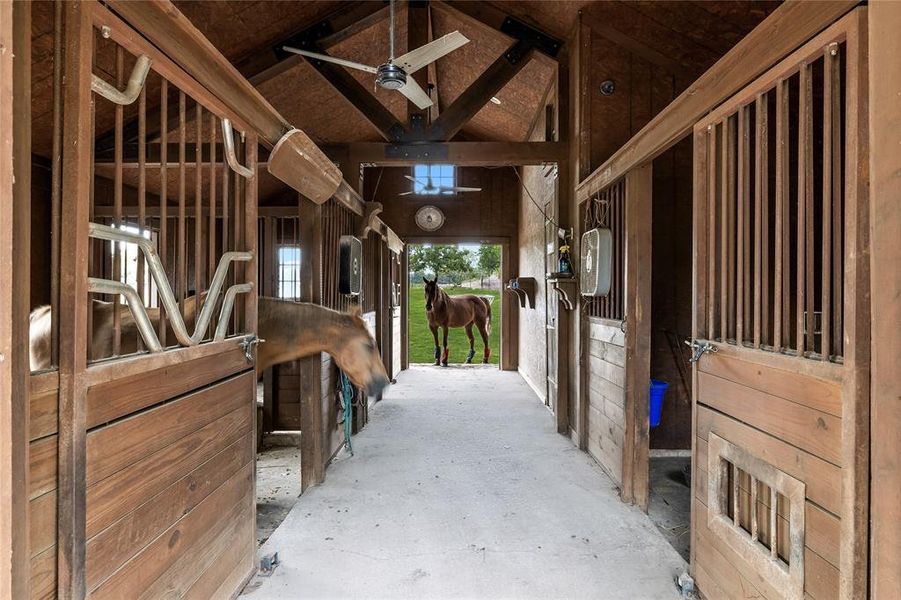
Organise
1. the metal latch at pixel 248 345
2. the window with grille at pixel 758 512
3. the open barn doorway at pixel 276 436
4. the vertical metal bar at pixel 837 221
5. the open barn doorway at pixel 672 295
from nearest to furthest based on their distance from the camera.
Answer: the vertical metal bar at pixel 837 221 < the window with grille at pixel 758 512 < the metal latch at pixel 248 345 < the open barn doorway at pixel 276 436 < the open barn doorway at pixel 672 295

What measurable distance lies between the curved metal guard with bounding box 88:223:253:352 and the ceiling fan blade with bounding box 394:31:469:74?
5.52ft

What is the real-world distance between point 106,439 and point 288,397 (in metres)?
2.99

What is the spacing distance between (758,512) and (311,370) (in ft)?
7.80

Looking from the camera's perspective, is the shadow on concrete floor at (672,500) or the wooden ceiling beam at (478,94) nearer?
the shadow on concrete floor at (672,500)

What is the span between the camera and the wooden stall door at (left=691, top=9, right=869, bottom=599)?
1085 millimetres

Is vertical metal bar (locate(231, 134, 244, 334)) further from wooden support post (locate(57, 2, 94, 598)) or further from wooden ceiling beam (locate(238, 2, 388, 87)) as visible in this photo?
wooden ceiling beam (locate(238, 2, 388, 87))

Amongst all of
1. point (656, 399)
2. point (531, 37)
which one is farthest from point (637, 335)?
point (531, 37)

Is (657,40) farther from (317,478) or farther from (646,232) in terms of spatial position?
(317,478)

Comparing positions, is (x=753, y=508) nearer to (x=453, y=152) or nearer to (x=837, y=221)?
(x=837, y=221)

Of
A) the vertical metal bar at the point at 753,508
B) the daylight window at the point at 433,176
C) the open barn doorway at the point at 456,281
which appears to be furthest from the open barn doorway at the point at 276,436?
the open barn doorway at the point at 456,281

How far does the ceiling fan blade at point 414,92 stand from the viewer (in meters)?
3.04

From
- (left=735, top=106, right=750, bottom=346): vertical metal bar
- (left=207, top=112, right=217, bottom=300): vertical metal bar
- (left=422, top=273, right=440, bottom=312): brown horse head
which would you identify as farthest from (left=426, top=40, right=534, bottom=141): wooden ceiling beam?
(left=422, top=273, right=440, bottom=312): brown horse head

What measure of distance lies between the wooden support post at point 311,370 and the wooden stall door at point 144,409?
894mm

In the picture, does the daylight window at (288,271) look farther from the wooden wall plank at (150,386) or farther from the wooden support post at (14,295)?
the wooden support post at (14,295)
